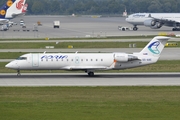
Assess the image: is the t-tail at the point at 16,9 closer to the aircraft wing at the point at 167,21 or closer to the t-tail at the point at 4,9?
the t-tail at the point at 4,9

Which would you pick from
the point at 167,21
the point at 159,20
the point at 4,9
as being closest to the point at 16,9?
the point at 4,9

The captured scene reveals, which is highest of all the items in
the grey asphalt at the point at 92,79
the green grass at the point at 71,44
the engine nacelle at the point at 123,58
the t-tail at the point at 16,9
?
the t-tail at the point at 16,9

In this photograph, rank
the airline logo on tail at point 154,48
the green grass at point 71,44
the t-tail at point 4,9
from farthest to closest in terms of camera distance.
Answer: the t-tail at point 4,9
the green grass at point 71,44
the airline logo on tail at point 154,48

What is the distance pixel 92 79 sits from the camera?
49.8 meters

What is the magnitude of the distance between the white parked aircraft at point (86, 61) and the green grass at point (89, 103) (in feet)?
26.0

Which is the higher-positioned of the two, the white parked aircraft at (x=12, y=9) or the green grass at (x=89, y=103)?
the white parked aircraft at (x=12, y=9)

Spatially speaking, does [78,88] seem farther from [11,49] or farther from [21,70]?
[11,49]

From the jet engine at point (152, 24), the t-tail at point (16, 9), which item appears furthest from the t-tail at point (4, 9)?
the jet engine at point (152, 24)

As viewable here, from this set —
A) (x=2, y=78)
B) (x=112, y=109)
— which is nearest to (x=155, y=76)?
(x=2, y=78)

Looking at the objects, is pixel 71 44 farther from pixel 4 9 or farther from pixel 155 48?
pixel 155 48

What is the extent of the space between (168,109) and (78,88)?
11108mm

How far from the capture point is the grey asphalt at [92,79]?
46.7 m

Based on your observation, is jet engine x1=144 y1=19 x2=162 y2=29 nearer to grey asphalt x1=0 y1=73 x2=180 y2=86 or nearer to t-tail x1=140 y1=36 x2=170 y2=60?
grey asphalt x1=0 y1=73 x2=180 y2=86

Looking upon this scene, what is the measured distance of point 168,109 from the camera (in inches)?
1347
